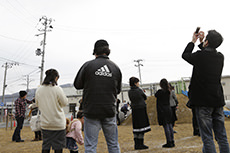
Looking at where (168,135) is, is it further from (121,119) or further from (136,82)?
(121,119)

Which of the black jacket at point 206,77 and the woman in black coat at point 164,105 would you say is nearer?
the black jacket at point 206,77

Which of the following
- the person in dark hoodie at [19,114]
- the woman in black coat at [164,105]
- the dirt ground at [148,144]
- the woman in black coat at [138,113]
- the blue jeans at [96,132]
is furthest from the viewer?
the person in dark hoodie at [19,114]

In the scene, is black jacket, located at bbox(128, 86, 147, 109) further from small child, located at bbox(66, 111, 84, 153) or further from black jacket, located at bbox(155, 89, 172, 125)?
small child, located at bbox(66, 111, 84, 153)

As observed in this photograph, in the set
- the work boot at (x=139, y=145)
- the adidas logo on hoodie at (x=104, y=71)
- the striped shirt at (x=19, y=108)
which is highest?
the adidas logo on hoodie at (x=104, y=71)

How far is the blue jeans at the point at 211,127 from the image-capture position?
2.32 meters

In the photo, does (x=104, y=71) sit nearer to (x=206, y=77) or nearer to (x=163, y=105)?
(x=206, y=77)

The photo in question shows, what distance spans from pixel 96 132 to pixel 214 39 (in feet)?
6.74

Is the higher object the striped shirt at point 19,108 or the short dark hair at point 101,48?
the short dark hair at point 101,48

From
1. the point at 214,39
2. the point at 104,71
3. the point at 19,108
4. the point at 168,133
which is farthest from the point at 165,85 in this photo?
the point at 19,108

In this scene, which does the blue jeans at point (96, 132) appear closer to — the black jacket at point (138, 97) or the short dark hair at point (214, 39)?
the short dark hair at point (214, 39)

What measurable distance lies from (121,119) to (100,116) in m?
9.85

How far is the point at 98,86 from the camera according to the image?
2.27 m

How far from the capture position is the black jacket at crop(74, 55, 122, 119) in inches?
88.0

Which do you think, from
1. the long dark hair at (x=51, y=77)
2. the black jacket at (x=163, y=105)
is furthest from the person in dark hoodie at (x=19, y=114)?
the black jacket at (x=163, y=105)
